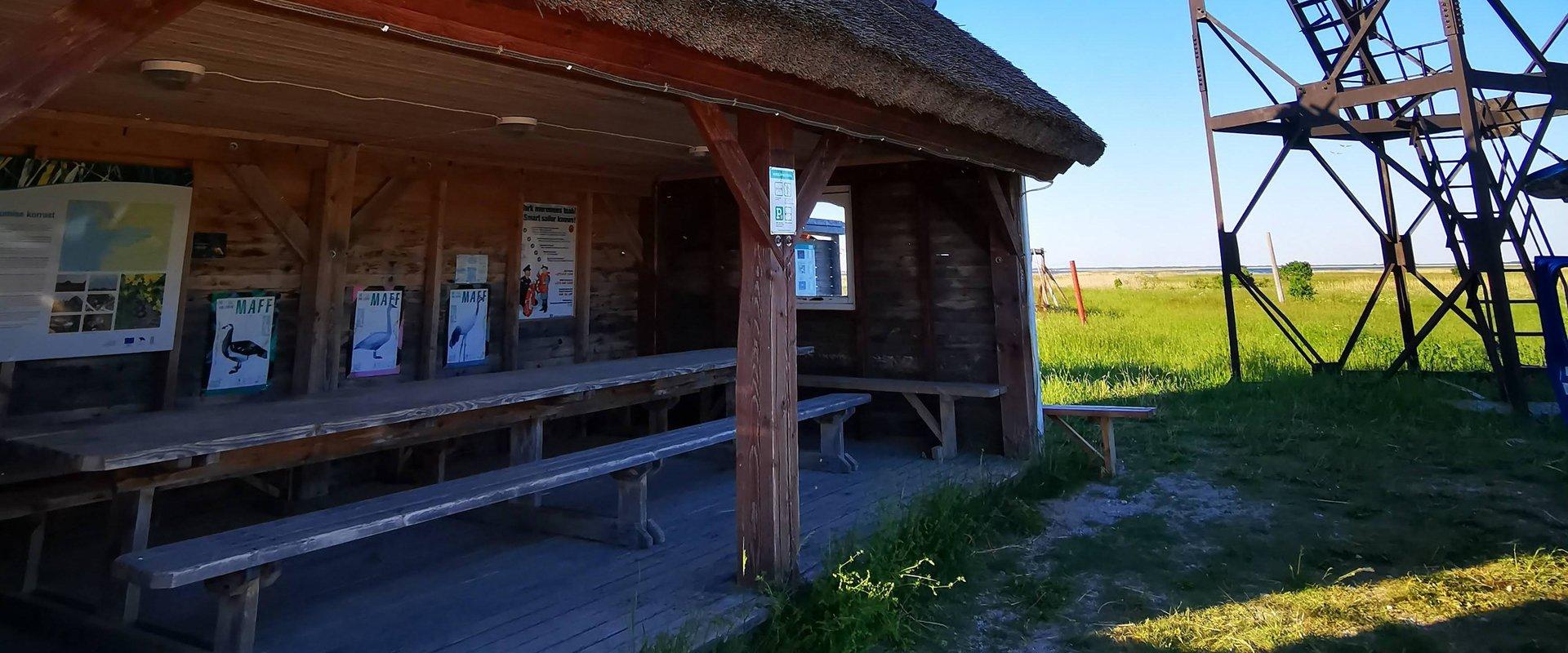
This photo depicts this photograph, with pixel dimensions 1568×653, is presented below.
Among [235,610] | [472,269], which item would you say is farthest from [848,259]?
[235,610]

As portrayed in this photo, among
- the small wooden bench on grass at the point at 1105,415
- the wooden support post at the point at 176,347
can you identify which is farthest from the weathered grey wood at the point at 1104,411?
the wooden support post at the point at 176,347

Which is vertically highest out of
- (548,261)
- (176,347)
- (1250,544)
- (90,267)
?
(548,261)

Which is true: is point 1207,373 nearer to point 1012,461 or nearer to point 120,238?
point 1012,461

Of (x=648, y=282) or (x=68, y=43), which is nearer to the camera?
(x=68, y=43)

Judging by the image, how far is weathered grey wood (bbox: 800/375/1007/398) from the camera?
19.3ft

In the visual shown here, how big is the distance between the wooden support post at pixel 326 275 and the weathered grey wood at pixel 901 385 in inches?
138

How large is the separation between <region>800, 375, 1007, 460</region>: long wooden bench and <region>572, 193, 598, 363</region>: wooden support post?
78.0 inches

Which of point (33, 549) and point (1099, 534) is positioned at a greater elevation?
point (33, 549)

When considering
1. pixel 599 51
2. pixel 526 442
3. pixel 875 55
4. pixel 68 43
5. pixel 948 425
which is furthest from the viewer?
pixel 948 425

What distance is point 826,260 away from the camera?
10.8m

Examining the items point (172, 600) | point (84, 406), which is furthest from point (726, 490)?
point (84, 406)

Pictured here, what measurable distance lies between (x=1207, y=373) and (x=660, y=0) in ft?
31.8

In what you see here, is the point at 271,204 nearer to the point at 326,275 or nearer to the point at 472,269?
the point at 326,275

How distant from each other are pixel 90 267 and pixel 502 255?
2.45 m
